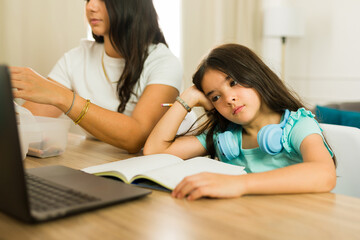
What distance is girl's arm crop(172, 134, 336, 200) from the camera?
0.78 metres

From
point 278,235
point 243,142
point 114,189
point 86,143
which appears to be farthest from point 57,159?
point 278,235

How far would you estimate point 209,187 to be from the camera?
0.77 meters

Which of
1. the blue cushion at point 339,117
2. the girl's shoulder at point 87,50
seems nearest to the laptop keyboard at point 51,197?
the girl's shoulder at point 87,50

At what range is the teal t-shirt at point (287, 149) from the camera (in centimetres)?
108

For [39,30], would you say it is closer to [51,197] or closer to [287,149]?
[287,149]

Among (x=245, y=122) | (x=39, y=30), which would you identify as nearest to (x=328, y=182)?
(x=245, y=122)

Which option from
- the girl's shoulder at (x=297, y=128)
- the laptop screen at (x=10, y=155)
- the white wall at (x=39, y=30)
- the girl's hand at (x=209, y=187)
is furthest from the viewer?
the white wall at (x=39, y=30)

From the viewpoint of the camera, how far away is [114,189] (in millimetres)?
793

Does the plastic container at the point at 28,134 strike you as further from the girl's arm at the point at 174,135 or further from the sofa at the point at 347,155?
the sofa at the point at 347,155

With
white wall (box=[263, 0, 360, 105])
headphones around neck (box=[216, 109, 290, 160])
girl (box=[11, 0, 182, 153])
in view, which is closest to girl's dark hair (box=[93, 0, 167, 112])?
girl (box=[11, 0, 182, 153])

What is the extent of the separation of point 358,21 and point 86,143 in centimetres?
320

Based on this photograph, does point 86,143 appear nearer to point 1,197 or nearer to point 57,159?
point 57,159

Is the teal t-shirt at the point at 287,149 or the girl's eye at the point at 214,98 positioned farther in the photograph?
the girl's eye at the point at 214,98

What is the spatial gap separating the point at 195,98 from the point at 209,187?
62cm
